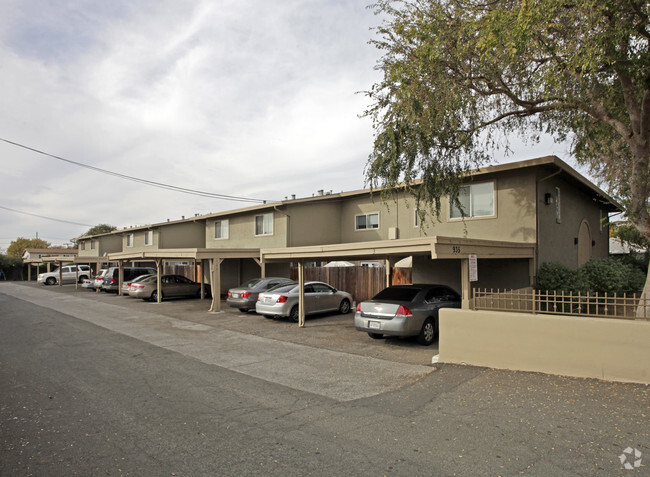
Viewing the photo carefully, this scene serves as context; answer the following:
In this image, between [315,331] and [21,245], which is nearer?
[315,331]

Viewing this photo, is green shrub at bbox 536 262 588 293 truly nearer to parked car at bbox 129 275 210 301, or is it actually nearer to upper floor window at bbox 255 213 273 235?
upper floor window at bbox 255 213 273 235

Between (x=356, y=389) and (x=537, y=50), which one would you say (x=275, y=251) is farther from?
(x=537, y=50)

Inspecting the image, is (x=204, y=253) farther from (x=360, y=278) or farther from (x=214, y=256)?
(x=360, y=278)

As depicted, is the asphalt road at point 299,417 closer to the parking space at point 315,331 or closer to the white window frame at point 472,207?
the parking space at point 315,331

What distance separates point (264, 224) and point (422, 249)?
554 inches

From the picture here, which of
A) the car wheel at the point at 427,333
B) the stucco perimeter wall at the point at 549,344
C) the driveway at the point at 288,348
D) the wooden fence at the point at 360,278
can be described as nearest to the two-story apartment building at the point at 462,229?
the stucco perimeter wall at the point at 549,344

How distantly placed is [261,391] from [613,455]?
4.66m

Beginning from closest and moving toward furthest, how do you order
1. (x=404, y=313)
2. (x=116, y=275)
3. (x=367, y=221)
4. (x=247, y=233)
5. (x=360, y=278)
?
1. (x=404, y=313)
2. (x=367, y=221)
3. (x=360, y=278)
4. (x=247, y=233)
5. (x=116, y=275)

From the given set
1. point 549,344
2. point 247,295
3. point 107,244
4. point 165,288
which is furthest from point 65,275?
point 549,344

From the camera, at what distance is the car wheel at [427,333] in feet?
33.9

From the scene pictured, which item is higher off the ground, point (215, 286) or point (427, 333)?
point (215, 286)

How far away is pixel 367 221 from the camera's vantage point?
1981cm

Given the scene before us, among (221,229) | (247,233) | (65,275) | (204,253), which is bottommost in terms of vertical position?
(65,275)

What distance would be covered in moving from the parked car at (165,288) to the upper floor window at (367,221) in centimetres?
985
